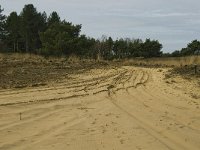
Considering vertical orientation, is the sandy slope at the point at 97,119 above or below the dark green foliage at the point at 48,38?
below

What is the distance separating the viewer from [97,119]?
7.93 meters

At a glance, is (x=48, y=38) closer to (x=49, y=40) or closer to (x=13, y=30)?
(x=49, y=40)

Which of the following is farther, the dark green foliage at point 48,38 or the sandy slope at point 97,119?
the dark green foliage at point 48,38

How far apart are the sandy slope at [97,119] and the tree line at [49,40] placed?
35390 mm

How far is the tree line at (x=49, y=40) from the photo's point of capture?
47438 mm

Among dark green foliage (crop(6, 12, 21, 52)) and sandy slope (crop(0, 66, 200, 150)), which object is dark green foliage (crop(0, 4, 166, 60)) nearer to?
dark green foliage (crop(6, 12, 21, 52))

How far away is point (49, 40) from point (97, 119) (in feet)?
132

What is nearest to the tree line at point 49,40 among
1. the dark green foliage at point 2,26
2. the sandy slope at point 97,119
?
the dark green foliage at point 2,26

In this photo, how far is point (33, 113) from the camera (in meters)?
8.31

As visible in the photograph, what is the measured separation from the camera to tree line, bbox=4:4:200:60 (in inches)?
1868

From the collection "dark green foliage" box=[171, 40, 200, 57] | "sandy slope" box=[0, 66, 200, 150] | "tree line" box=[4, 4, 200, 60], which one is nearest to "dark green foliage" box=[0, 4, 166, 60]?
"tree line" box=[4, 4, 200, 60]

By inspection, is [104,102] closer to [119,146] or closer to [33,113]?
[33,113]

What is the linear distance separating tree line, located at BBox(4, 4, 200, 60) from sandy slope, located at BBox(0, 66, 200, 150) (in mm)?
35390

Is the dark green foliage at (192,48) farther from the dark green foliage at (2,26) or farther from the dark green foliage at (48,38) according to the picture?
the dark green foliage at (2,26)
